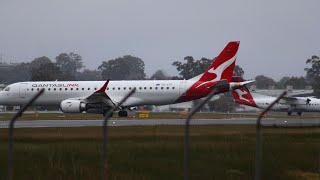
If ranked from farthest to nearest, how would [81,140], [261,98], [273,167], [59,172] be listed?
[261,98]
[81,140]
[273,167]
[59,172]

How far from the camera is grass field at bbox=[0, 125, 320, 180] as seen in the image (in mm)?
15570

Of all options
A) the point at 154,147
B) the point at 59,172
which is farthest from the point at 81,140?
the point at 59,172

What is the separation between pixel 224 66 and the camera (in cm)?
5231

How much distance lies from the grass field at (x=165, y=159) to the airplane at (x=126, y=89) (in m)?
31.5

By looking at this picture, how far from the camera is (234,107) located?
6819 cm

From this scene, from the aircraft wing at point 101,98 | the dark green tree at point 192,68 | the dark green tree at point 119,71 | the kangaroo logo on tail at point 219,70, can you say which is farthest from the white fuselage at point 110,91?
the dark green tree at point 119,71

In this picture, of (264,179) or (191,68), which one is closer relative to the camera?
(264,179)

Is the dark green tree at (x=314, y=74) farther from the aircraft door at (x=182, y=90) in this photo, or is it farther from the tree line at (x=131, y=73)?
the aircraft door at (x=182, y=90)

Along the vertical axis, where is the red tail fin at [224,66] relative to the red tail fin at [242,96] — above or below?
above

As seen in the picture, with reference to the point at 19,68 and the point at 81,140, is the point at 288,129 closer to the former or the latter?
the point at 81,140

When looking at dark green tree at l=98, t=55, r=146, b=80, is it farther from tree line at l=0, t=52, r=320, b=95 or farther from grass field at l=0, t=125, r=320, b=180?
grass field at l=0, t=125, r=320, b=180

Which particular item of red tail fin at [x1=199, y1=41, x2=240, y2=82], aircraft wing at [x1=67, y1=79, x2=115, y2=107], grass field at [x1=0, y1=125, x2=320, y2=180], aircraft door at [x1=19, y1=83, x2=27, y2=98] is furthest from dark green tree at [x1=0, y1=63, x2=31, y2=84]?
grass field at [x1=0, y1=125, x2=320, y2=180]

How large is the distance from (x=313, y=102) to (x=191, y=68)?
59546 millimetres

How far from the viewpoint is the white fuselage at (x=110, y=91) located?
173 ft
